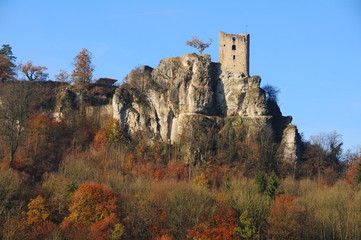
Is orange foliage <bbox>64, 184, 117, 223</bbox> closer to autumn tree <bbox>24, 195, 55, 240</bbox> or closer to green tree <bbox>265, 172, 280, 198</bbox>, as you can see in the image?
autumn tree <bbox>24, 195, 55, 240</bbox>

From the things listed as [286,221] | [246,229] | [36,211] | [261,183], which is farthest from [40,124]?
[286,221]

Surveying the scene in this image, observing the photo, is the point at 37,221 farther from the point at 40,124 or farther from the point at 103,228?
the point at 40,124

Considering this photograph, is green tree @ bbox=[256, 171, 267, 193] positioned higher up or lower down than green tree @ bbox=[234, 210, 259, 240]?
higher up

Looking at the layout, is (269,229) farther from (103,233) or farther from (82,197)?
(82,197)

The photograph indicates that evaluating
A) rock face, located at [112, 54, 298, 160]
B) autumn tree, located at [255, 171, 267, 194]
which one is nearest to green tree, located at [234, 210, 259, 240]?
autumn tree, located at [255, 171, 267, 194]

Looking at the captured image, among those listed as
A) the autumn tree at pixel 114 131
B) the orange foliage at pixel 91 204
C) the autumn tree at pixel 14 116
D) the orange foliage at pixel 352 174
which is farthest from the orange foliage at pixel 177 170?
the orange foliage at pixel 352 174

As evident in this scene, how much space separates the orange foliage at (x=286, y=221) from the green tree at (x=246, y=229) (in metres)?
1.08

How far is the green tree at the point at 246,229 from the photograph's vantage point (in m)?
33.6

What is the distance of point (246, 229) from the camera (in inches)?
1326

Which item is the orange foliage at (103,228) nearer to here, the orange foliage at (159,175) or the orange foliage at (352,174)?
the orange foliage at (159,175)

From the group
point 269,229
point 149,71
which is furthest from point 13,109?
point 269,229

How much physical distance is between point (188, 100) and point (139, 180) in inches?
566

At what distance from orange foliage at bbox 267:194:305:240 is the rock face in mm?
17015

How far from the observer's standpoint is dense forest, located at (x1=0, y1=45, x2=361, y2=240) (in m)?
34.1
